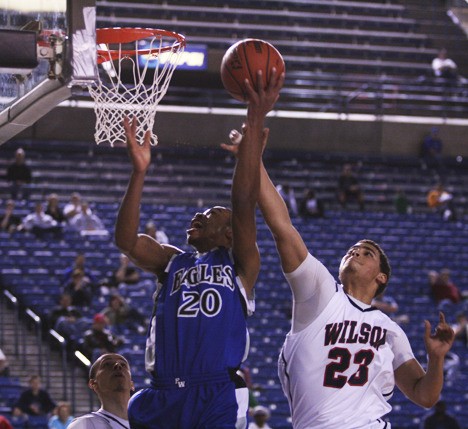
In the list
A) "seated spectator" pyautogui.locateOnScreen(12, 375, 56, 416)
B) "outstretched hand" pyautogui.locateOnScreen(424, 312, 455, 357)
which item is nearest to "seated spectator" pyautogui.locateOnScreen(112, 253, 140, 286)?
"seated spectator" pyautogui.locateOnScreen(12, 375, 56, 416)

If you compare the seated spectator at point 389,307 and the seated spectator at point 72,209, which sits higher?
the seated spectator at point 72,209

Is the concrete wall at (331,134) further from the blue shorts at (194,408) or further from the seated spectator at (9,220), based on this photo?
the blue shorts at (194,408)

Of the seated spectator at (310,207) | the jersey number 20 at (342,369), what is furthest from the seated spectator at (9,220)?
the jersey number 20 at (342,369)

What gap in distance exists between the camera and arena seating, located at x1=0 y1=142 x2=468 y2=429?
13.8 meters

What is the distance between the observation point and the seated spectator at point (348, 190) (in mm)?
18641

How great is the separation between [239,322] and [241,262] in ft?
0.87

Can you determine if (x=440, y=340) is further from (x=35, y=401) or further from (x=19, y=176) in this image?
(x=19, y=176)

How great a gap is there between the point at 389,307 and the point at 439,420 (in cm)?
277

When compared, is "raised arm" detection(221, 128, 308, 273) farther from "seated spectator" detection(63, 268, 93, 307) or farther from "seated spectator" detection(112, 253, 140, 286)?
"seated spectator" detection(112, 253, 140, 286)

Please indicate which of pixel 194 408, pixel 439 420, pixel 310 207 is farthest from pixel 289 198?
pixel 194 408

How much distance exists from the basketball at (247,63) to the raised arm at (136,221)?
0.46 metres

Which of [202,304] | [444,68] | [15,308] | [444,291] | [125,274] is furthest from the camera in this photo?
[444,68]

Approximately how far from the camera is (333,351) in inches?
200

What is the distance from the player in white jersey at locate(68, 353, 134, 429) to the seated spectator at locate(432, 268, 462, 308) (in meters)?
10.9
